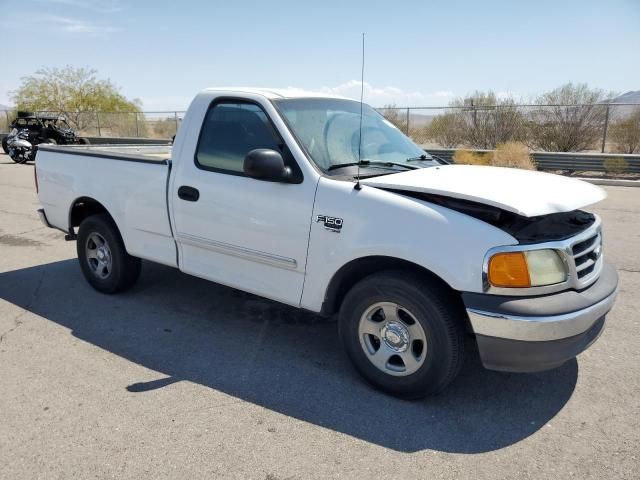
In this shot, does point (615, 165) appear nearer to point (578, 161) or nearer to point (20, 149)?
point (578, 161)

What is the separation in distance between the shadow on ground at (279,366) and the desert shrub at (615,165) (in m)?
12.6

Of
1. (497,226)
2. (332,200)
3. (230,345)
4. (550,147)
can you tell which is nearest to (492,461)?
(497,226)

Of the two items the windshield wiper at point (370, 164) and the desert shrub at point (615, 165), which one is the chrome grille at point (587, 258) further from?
the desert shrub at point (615, 165)

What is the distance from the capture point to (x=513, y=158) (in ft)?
48.2

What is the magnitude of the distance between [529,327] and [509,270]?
327 millimetres

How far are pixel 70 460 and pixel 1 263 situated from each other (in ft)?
14.9

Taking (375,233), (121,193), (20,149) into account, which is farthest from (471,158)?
(20,149)

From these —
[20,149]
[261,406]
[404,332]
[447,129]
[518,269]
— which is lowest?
[261,406]

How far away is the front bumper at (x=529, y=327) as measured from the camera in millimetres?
2818

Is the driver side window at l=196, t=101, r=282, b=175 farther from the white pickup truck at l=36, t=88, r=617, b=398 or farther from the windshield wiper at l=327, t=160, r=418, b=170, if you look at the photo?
the windshield wiper at l=327, t=160, r=418, b=170

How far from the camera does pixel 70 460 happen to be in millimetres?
2766

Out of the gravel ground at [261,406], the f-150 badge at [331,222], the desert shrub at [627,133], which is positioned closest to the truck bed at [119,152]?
the gravel ground at [261,406]

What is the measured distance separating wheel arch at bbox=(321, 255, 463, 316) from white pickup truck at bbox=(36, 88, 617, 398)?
0.4 inches

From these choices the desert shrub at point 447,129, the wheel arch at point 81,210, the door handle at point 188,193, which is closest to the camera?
the door handle at point 188,193
